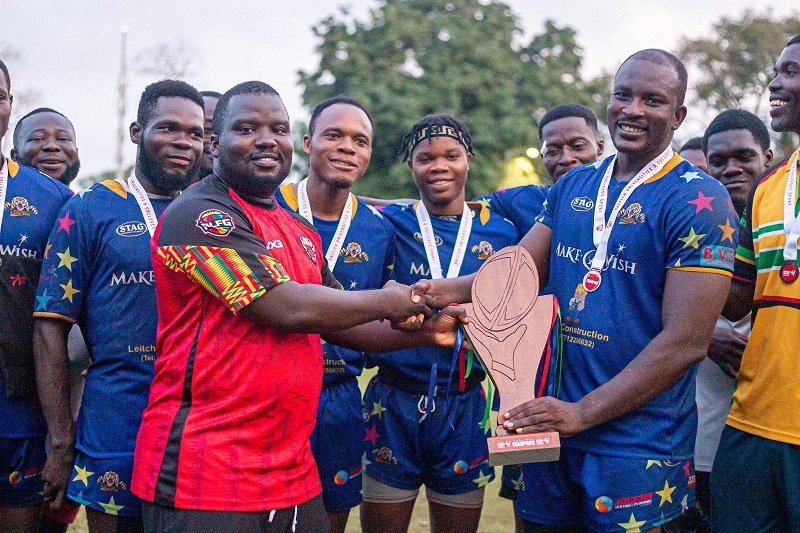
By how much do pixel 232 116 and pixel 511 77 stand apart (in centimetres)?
2523

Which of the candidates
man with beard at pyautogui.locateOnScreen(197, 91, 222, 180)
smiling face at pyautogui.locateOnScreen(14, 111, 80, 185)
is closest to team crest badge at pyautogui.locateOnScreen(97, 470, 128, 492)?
man with beard at pyautogui.locateOnScreen(197, 91, 222, 180)

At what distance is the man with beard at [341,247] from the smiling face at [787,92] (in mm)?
2201

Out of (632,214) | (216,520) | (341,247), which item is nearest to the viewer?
(216,520)

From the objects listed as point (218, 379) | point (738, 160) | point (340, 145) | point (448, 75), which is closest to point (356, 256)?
point (340, 145)

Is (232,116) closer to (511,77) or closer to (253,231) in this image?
(253,231)

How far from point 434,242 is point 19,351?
2333mm

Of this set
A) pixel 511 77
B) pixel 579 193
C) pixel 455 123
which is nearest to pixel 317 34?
pixel 511 77

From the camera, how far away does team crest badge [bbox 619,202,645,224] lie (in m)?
3.54

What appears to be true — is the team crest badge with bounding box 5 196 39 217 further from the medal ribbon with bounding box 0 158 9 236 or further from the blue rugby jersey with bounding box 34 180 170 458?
the blue rugby jersey with bounding box 34 180 170 458

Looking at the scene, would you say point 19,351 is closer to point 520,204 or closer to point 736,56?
point 520,204

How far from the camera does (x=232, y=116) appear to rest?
351 centimetres

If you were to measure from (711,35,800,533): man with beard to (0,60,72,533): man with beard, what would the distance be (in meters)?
3.29

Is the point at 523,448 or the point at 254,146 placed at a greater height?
the point at 254,146

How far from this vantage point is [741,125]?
5.01m
